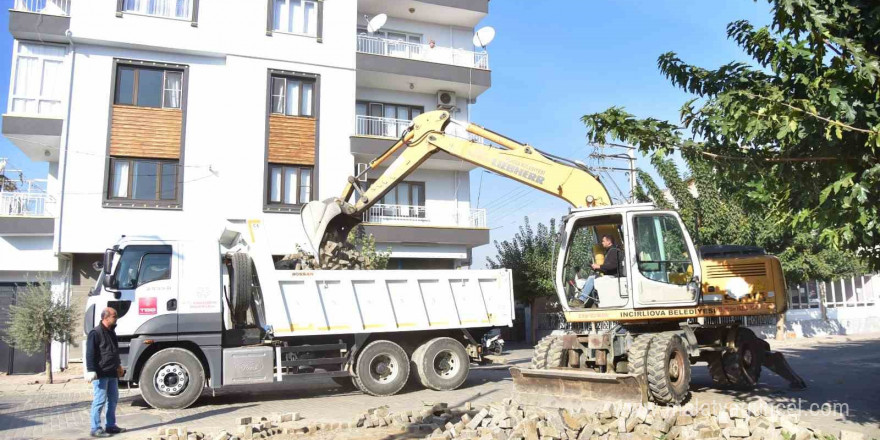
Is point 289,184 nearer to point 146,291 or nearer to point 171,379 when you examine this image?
point 146,291

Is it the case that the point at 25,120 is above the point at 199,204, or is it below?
above

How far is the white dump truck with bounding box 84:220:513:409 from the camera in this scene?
11.2 meters

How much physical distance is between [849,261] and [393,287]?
20.7m

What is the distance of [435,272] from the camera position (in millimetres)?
13422

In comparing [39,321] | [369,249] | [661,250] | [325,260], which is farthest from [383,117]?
[661,250]

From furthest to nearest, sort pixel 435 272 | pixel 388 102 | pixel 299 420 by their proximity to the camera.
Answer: pixel 388 102 < pixel 435 272 < pixel 299 420

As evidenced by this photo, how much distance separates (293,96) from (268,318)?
11822 mm

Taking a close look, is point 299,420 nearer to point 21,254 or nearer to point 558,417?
point 558,417

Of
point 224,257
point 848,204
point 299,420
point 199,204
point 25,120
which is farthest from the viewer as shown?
point 199,204

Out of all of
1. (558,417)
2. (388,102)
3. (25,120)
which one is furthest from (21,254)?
(558,417)

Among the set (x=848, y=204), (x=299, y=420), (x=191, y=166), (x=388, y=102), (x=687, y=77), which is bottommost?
(x=299, y=420)

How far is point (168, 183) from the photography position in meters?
20.1

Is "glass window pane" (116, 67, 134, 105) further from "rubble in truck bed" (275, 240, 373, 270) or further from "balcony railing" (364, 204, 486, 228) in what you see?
"rubble in truck bed" (275, 240, 373, 270)

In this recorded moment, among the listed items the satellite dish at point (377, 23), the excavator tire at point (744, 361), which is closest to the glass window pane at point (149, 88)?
the satellite dish at point (377, 23)
